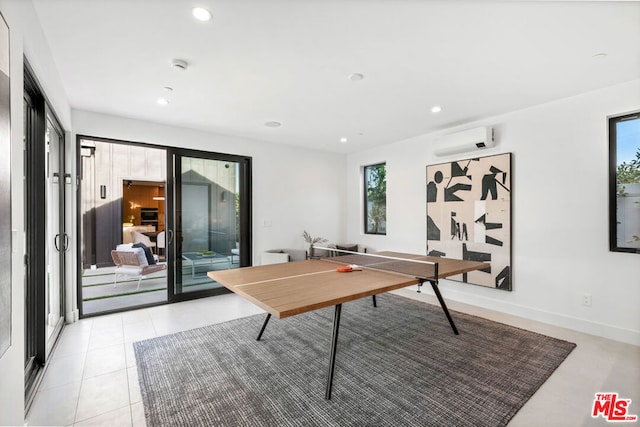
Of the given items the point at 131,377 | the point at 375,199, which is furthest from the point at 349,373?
the point at 375,199

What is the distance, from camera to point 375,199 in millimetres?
5766

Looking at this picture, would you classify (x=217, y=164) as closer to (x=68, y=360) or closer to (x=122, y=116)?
(x=122, y=116)

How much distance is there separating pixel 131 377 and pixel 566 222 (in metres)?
4.48

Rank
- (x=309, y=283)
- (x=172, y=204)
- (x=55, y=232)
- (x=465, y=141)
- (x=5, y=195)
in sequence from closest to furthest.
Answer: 1. (x=5, y=195)
2. (x=309, y=283)
3. (x=55, y=232)
4. (x=465, y=141)
5. (x=172, y=204)

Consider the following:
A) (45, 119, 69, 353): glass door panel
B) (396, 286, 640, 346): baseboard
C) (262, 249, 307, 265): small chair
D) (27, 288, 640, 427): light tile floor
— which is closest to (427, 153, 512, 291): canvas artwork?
(396, 286, 640, 346): baseboard

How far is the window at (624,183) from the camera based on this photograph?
2857 millimetres

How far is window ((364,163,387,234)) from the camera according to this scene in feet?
18.3

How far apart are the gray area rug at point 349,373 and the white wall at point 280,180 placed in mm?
2125

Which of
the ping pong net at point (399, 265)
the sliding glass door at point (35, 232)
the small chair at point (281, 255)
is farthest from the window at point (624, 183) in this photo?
the sliding glass door at point (35, 232)

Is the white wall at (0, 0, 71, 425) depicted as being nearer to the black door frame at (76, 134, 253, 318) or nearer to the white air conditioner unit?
the black door frame at (76, 134, 253, 318)

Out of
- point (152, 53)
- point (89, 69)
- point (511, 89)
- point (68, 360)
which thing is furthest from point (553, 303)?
point (89, 69)

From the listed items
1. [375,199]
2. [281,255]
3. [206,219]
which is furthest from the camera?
[375,199]
